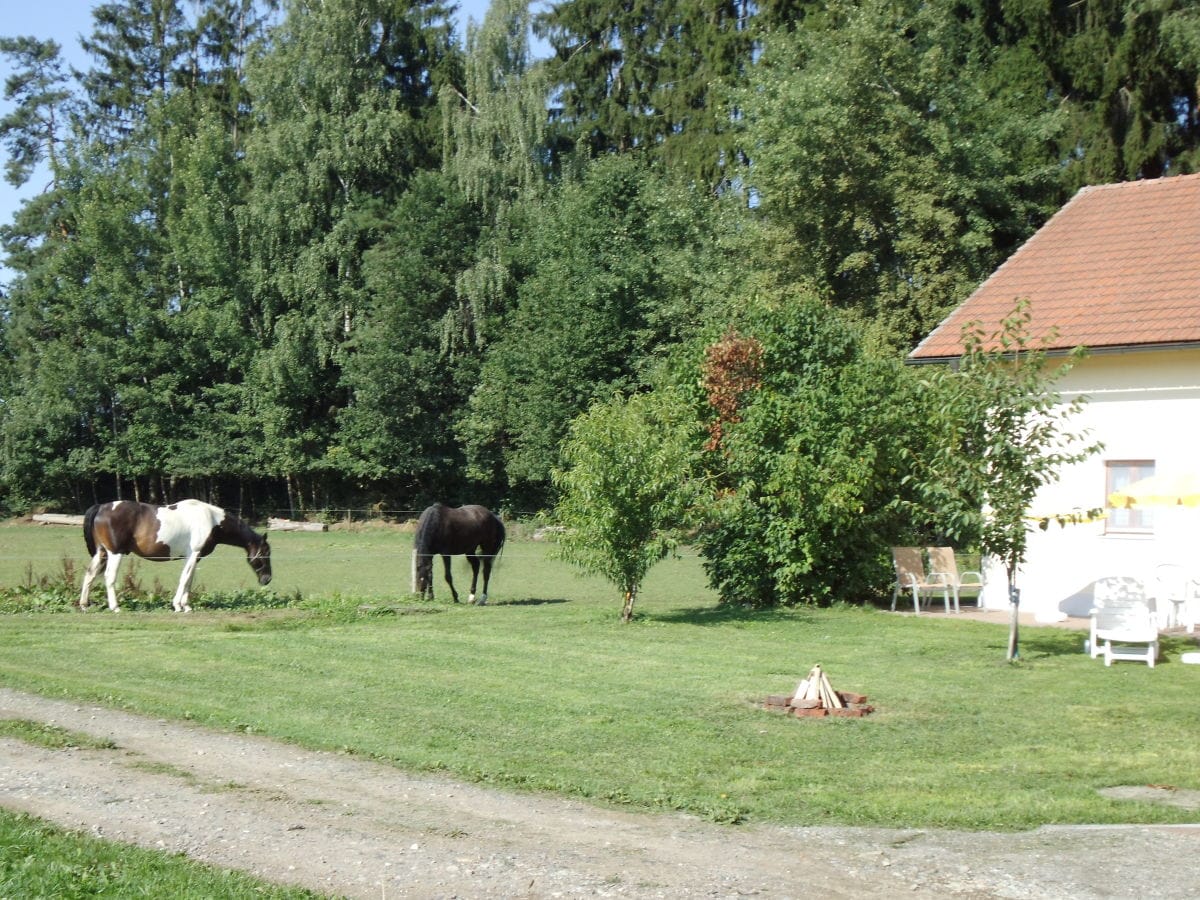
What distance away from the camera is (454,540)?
21.6 metres

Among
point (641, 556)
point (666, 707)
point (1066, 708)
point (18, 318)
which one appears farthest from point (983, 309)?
point (18, 318)

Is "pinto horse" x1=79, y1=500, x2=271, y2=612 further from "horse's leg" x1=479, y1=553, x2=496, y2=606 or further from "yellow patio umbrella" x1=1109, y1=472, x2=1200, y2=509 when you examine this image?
"yellow patio umbrella" x1=1109, y1=472, x2=1200, y2=509

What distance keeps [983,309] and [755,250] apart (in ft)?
43.4

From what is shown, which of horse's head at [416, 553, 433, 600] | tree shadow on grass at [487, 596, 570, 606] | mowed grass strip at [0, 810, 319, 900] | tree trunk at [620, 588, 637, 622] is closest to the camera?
mowed grass strip at [0, 810, 319, 900]

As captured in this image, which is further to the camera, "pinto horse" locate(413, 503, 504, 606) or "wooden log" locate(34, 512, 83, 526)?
"wooden log" locate(34, 512, 83, 526)

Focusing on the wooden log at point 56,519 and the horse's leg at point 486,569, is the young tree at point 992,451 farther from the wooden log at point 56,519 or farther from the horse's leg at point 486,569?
the wooden log at point 56,519

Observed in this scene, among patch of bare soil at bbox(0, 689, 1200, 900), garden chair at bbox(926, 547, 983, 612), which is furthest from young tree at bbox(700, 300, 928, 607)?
patch of bare soil at bbox(0, 689, 1200, 900)

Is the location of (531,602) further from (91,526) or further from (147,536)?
(91,526)

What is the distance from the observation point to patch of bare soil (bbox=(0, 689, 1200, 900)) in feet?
20.1

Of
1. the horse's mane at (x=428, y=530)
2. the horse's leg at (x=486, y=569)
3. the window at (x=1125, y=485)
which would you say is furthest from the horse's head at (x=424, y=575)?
the window at (x=1125, y=485)

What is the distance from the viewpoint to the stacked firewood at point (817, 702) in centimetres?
1098

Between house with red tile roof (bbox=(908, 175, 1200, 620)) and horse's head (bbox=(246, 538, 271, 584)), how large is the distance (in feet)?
38.0

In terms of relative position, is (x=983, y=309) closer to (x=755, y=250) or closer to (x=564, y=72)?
(x=755, y=250)

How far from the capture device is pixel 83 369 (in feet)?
161
